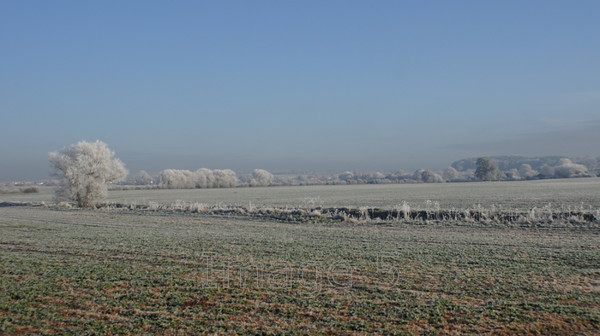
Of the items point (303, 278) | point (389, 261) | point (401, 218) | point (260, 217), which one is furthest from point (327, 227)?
point (303, 278)

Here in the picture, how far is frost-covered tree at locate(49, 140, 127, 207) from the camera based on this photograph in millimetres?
43312

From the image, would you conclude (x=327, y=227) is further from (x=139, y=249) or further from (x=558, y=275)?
(x=558, y=275)

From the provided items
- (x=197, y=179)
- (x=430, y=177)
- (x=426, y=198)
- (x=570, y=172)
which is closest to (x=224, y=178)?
(x=197, y=179)

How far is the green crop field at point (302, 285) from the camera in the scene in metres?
7.06

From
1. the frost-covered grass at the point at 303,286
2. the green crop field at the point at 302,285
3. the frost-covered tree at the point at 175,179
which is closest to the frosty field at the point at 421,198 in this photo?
the frost-covered grass at the point at 303,286

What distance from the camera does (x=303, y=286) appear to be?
30.6 ft

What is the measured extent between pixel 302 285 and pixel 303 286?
73 millimetres

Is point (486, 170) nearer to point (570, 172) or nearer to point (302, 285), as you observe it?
point (570, 172)

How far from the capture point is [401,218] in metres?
24.9

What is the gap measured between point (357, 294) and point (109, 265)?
689 cm

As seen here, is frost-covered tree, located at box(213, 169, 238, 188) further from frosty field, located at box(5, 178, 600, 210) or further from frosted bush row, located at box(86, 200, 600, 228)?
frosted bush row, located at box(86, 200, 600, 228)

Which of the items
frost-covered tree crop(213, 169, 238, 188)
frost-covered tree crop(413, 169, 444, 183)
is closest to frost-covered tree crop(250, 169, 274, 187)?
frost-covered tree crop(213, 169, 238, 188)

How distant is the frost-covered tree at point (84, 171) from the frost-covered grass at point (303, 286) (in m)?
28.7

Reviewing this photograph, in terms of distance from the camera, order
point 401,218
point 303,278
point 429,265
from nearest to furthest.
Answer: point 303,278 < point 429,265 < point 401,218
